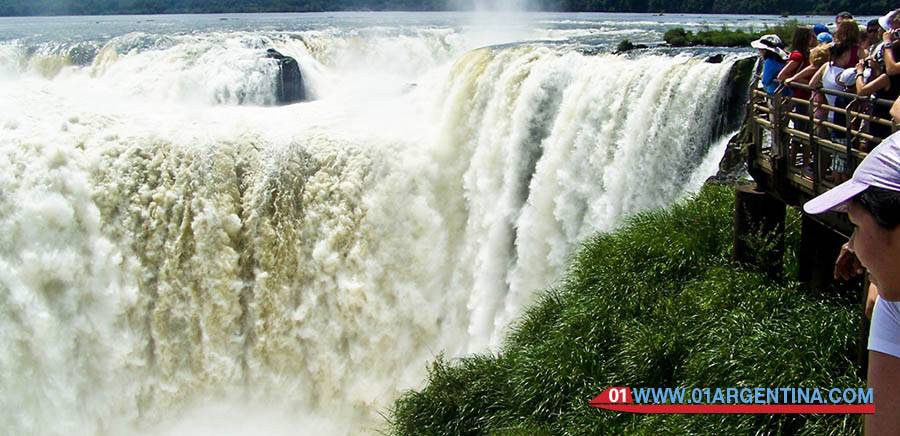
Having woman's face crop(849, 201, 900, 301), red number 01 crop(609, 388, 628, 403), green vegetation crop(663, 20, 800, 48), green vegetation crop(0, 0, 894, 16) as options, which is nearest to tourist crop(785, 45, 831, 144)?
red number 01 crop(609, 388, 628, 403)

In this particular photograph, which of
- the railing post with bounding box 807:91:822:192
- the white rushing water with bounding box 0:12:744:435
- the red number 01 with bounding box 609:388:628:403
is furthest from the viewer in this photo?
the white rushing water with bounding box 0:12:744:435

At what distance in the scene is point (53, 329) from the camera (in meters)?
12.4

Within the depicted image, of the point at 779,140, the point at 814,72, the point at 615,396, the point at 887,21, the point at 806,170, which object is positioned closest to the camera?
the point at 887,21

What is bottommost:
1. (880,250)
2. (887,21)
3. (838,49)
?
(880,250)

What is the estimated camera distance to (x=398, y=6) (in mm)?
53500

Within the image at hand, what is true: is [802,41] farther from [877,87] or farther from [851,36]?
[877,87]

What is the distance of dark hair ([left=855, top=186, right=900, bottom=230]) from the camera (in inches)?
79.7

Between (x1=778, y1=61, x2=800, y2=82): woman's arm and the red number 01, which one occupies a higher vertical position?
(x1=778, y1=61, x2=800, y2=82): woman's arm

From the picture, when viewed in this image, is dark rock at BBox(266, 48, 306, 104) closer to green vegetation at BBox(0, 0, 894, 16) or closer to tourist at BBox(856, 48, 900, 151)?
tourist at BBox(856, 48, 900, 151)

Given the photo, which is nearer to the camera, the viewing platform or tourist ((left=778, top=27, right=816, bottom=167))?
the viewing platform

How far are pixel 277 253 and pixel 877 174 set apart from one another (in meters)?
11.7

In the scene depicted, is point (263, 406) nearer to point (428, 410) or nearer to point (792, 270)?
point (428, 410)

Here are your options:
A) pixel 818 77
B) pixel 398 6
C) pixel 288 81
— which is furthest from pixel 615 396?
pixel 398 6

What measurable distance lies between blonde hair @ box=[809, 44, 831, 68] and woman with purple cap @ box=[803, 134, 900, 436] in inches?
198
